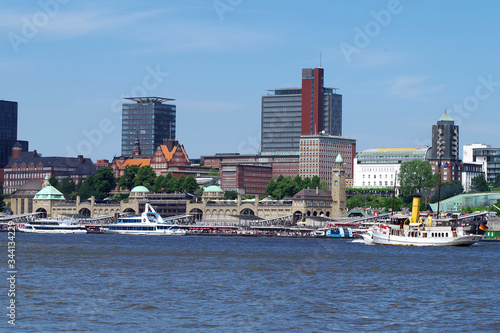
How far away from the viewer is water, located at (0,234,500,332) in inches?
1991

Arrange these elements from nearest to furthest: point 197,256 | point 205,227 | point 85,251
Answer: point 197,256
point 85,251
point 205,227

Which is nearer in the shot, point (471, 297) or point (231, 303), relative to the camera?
point (231, 303)

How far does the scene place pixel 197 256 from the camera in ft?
A: 332

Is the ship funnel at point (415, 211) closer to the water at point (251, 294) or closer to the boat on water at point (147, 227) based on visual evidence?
the water at point (251, 294)

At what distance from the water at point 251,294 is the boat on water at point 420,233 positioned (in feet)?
85.5

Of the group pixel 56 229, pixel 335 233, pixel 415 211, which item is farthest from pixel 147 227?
pixel 415 211

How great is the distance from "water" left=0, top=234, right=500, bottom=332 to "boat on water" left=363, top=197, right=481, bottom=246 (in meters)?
26.1

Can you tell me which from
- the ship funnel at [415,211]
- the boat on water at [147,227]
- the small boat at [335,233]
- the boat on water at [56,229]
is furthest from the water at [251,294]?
the boat on water at [56,229]

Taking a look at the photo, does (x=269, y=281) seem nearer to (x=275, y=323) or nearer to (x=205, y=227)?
(x=275, y=323)

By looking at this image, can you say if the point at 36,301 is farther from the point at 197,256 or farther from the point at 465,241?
the point at 465,241

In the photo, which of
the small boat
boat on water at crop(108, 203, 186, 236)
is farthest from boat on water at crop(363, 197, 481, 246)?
boat on water at crop(108, 203, 186, 236)

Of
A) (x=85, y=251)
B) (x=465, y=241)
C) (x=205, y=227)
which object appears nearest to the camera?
(x=85, y=251)

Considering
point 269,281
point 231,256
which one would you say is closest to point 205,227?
point 231,256

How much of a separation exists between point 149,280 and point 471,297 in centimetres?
2222
